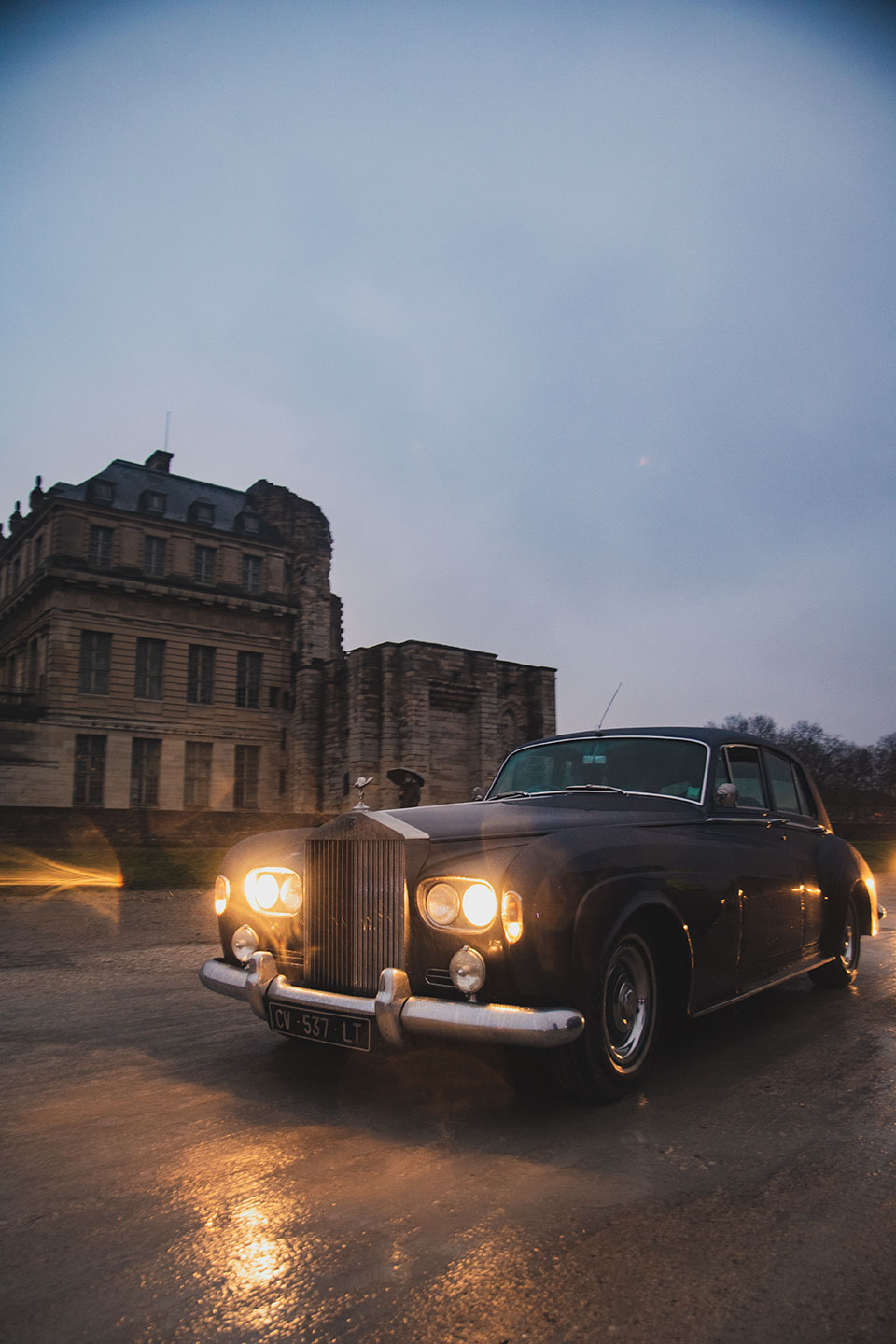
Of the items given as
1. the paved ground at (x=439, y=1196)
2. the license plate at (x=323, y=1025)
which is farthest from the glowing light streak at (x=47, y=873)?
the license plate at (x=323, y=1025)

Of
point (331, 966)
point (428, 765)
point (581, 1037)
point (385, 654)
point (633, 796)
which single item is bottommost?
point (581, 1037)

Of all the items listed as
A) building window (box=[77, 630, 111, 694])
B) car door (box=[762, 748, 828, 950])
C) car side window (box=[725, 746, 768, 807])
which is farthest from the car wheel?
building window (box=[77, 630, 111, 694])

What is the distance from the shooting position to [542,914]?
10.6ft

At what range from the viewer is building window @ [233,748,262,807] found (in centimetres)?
3644

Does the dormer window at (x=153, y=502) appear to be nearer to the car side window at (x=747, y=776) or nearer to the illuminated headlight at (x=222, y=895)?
the illuminated headlight at (x=222, y=895)

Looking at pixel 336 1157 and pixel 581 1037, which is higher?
pixel 581 1037

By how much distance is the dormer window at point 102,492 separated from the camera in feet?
115

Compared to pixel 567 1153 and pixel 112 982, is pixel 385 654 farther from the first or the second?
pixel 567 1153

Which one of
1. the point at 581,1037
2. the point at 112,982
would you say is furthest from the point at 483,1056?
the point at 112,982

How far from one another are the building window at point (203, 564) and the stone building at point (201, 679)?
0.08 meters

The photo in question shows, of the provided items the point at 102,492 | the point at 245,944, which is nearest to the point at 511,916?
the point at 245,944

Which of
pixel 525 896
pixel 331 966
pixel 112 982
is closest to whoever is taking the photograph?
pixel 525 896

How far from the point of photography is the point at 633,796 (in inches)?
181

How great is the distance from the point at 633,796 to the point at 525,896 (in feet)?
5.05
